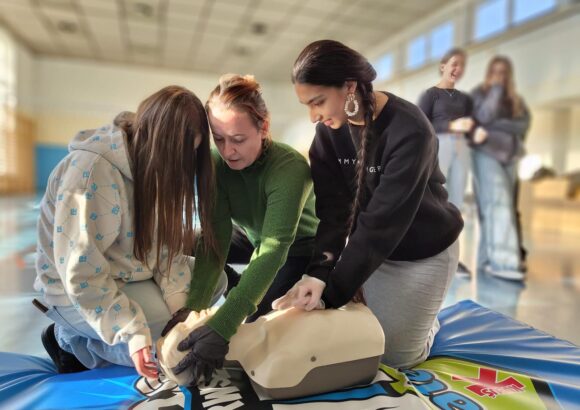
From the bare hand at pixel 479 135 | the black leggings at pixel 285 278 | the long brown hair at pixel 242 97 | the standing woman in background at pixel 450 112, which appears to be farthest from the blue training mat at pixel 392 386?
the bare hand at pixel 479 135

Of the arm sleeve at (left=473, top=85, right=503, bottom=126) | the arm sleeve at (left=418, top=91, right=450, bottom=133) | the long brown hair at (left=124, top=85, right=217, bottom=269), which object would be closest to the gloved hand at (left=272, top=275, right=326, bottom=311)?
the long brown hair at (left=124, top=85, right=217, bottom=269)

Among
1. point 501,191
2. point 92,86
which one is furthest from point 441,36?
point 92,86

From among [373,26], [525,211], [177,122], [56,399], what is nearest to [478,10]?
[373,26]

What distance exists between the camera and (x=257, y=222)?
1259 mm

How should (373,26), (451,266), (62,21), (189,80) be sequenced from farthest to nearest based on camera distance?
(189,80) < (62,21) < (373,26) < (451,266)

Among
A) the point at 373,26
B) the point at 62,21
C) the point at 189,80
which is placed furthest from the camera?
the point at 189,80

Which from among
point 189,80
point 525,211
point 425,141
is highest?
point 189,80

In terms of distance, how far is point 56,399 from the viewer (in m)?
0.95

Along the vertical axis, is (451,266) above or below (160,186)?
below

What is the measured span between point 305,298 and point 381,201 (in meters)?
0.30

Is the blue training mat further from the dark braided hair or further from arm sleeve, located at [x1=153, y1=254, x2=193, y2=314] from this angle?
the dark braided hair

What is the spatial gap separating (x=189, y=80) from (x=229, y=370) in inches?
313

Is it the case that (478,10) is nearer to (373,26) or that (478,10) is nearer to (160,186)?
(373,26)

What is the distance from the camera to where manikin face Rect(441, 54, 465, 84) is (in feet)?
4.22
